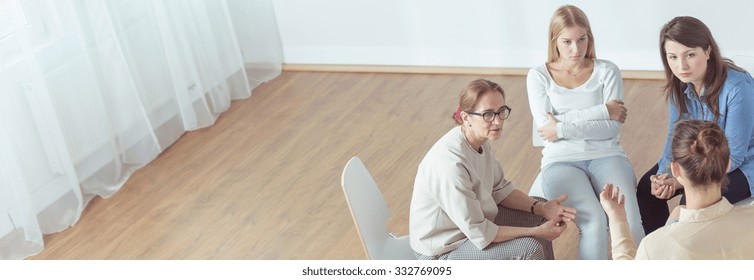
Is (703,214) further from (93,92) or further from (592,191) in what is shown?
(93,92)

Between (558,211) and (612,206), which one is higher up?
(612,206)

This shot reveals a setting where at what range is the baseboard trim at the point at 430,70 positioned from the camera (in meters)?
5.11

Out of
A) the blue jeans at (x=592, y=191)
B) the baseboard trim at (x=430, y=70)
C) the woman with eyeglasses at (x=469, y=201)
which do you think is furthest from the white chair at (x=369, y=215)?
the baseboard trim at (x=430, y=70)

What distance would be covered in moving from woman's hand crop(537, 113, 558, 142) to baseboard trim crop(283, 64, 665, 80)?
188cm

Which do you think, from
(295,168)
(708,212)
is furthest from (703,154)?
(295,168)

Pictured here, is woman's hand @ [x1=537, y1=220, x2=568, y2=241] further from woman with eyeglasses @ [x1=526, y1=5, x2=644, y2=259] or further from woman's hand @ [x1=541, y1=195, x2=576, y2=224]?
woman with eyeglasses @ [x1=526, y1=5, x2=644, y2=259]

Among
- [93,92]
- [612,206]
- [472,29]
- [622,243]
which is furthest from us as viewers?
[472,29]

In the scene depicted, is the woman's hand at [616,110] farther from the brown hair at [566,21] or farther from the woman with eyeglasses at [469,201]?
the woman with eyeglasses at [469,201]

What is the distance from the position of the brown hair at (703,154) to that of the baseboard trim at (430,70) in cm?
265

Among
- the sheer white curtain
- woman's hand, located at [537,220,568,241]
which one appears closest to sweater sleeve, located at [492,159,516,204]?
woman's hand, located at [537,220,568,241]

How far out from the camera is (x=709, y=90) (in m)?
3.10

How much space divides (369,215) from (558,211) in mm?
598
